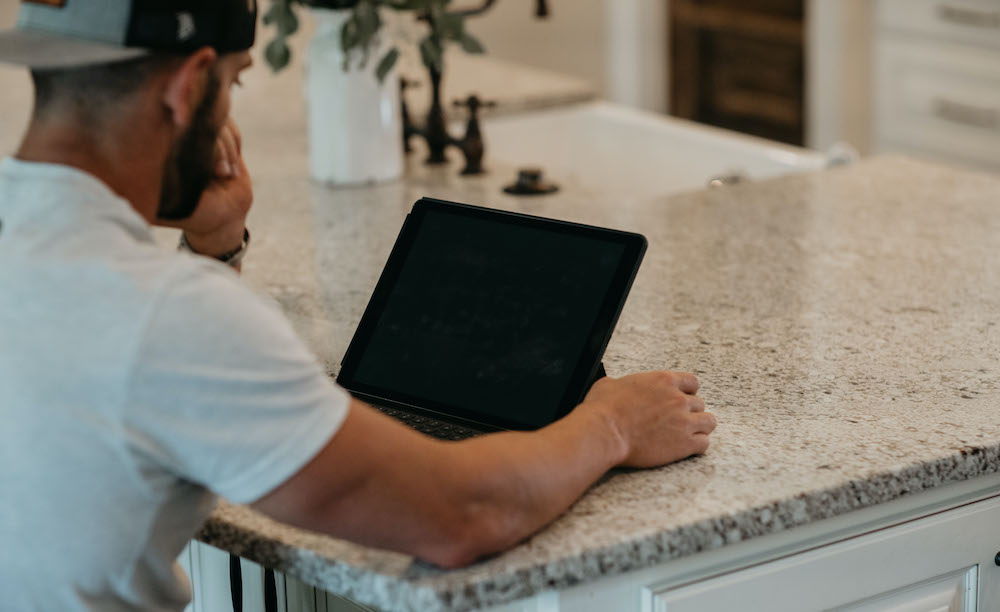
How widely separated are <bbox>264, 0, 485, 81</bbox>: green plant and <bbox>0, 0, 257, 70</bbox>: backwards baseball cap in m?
1.10

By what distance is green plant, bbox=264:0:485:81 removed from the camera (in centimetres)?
199

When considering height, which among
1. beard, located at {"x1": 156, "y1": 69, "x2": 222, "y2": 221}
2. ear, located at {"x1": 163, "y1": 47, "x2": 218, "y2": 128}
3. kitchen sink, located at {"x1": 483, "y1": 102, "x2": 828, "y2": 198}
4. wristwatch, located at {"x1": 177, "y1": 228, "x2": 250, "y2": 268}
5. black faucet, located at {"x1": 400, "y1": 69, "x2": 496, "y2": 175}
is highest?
ear, located at {"x1": 163, "y1": 47, "x2": 218, "y2": 128}

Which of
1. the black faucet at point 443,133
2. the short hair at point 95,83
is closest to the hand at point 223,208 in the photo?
the short hair at point 95,83

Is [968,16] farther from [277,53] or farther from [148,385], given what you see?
[148,385]

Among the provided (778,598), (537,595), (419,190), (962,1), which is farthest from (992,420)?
(962,1)

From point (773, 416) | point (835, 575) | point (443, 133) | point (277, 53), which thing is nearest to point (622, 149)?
point (443, 133)

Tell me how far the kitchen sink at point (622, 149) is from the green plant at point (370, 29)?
0.53 m

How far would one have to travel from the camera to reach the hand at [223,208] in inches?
54.6

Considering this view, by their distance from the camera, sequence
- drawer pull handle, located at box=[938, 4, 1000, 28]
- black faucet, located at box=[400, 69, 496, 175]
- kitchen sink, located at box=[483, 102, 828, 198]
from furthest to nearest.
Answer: drawer pull handle, located at box=[938, 4, 1000, 28]
kitchen sink, located at box=[483, 102, 828, 198]
black faucet, located at box=[400, 69, 496, 175]

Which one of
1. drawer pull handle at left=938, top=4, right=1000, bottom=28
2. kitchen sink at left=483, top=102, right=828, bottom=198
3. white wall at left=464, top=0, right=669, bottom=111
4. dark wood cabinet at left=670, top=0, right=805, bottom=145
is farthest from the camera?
white wall at left=464, top=0, right=669, bottom=111

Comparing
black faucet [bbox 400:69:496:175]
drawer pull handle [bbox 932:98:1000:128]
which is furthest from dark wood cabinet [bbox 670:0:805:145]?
black faucet [bbox 400:69:496:175]

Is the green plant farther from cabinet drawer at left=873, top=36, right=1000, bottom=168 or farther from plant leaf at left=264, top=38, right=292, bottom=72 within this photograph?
cabinet drawer at left=873, top=36, right=1000, bottom=168

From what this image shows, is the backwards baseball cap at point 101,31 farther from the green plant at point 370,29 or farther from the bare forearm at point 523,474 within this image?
the green plant at point 370,29

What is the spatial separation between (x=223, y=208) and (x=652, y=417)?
560 millimetres
